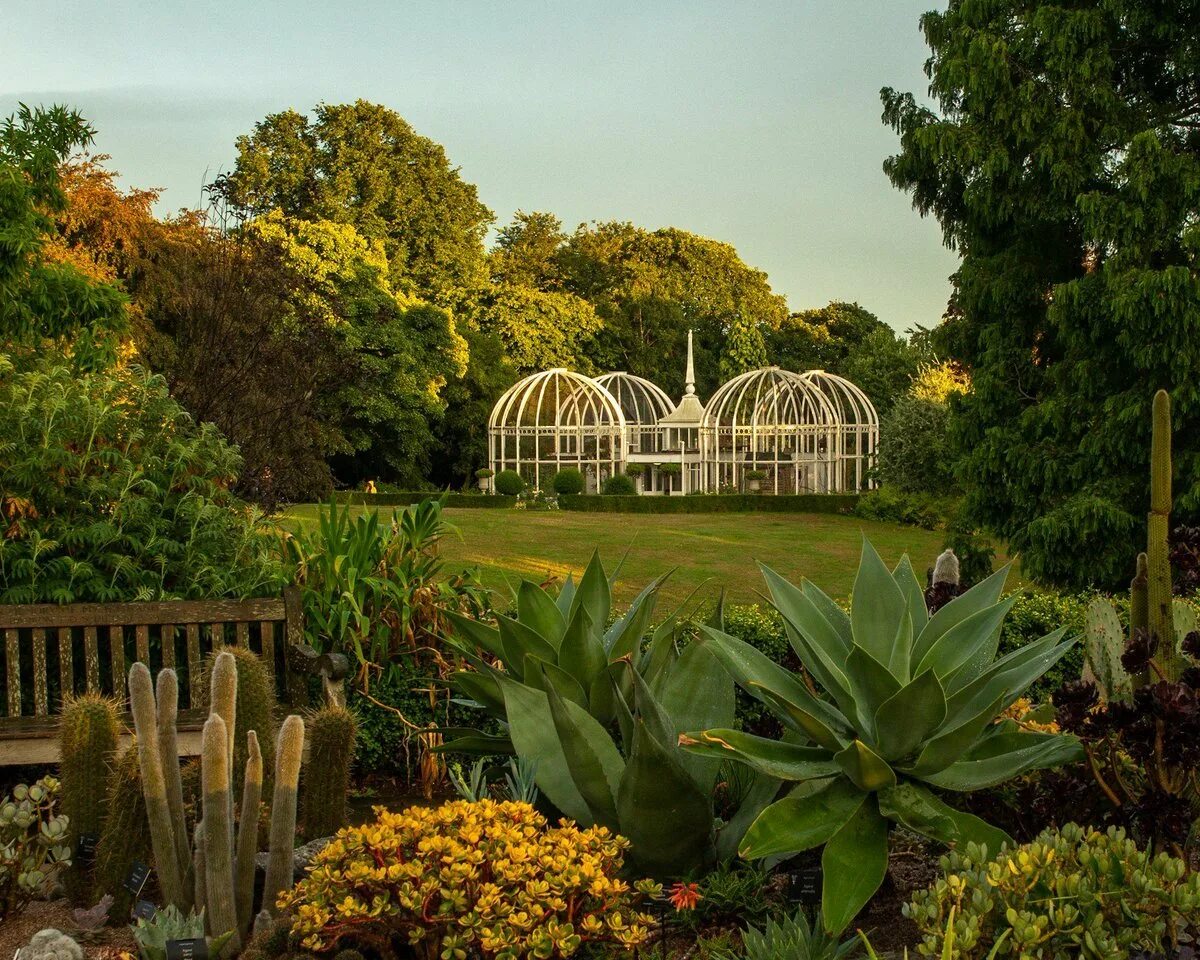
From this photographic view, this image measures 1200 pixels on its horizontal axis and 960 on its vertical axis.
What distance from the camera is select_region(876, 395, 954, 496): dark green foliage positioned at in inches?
933

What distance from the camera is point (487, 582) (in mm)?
12352

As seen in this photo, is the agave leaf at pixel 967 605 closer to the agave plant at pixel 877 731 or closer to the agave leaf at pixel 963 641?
the agave plant at pixel 877 731

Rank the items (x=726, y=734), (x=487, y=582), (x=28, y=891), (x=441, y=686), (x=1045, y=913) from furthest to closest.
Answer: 1. (x=487, y=582)
2. (x=441, y=686)
3. (x=28, y=891)
4. (x=726, y=734)
5. (x=1045, y=913)

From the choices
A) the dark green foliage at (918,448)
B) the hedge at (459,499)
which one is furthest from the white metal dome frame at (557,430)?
the dark green foliage at (918,448)

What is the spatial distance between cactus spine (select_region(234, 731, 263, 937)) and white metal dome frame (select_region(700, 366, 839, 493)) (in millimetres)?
27420

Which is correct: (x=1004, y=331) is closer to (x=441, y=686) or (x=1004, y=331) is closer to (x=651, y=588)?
(x=441, y=686)

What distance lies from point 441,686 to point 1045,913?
12.8 ft

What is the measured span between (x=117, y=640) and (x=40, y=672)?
1.12ft

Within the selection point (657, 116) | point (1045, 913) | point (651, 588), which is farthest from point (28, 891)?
point (657, 116)

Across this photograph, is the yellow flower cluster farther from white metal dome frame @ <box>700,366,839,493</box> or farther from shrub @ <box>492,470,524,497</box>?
white metal dome frame @ <box>700,366,839,493</box>

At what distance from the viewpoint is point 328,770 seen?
12.8ft

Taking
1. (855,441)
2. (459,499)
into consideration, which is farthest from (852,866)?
(855,441)

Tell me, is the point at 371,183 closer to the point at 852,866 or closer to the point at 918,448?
the point at 918,448

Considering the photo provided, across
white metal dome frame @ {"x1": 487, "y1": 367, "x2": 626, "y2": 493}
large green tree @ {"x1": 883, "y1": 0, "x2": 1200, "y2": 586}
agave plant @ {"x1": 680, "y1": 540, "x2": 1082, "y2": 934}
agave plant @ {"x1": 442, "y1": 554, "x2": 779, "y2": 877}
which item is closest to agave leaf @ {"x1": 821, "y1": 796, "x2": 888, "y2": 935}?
agave plant @ {"x1": 680, "y1": 540, "x2": 1082, "y2": 934}
